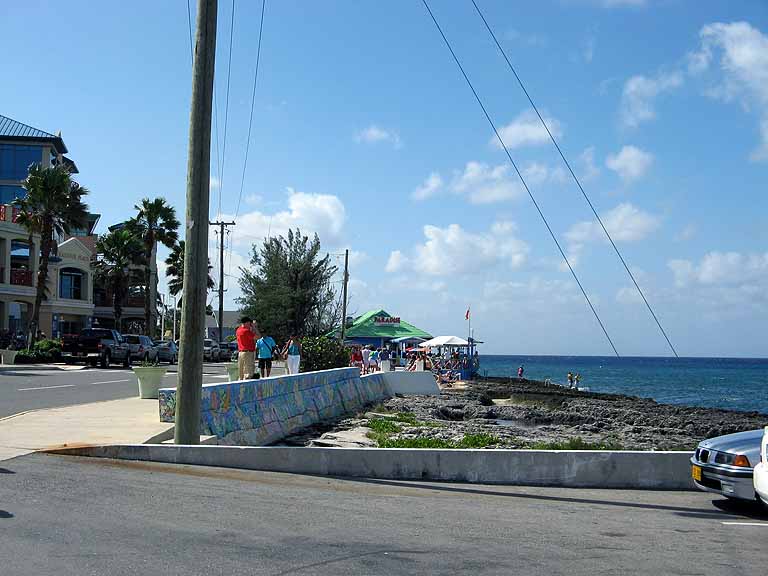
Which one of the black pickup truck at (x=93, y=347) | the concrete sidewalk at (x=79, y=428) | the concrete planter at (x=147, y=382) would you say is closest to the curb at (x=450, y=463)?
the concrete sidewalk at (x=79, y=428)

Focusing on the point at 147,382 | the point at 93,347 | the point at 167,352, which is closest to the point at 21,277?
the point at 167,352

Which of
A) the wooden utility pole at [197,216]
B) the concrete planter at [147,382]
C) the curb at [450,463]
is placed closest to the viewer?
the curb at [450,463]

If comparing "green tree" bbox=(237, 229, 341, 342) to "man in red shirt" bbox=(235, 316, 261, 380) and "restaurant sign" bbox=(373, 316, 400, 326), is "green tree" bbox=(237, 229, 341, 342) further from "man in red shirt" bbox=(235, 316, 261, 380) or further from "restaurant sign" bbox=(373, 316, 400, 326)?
"man in red shirt" bbox=(235, 316, 261, 380)

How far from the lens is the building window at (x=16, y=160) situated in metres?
60.1

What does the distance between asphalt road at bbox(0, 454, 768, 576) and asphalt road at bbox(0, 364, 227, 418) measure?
767 centimetres

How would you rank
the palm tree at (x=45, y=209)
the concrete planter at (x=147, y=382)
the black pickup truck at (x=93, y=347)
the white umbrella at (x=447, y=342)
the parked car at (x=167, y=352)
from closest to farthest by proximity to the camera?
the concrete planter at (x=147, y=382) → the black pickup truck at (x=93, y=347) → the palm tree at (x=45, y=209) → the parked car at (x=167, y=352) → the white umbrella at (x=447, y=342)

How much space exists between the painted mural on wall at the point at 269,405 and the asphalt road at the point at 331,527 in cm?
363

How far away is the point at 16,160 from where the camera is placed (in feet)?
198

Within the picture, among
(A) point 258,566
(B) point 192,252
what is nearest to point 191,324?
(B) point 192,252

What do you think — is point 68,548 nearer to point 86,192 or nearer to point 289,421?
point 289,421

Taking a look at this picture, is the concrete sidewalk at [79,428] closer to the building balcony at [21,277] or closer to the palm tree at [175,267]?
the building balcony at [21,277]

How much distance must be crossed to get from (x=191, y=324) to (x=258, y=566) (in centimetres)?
575

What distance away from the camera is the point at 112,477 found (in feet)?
32.4

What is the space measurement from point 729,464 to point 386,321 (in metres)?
52.7
